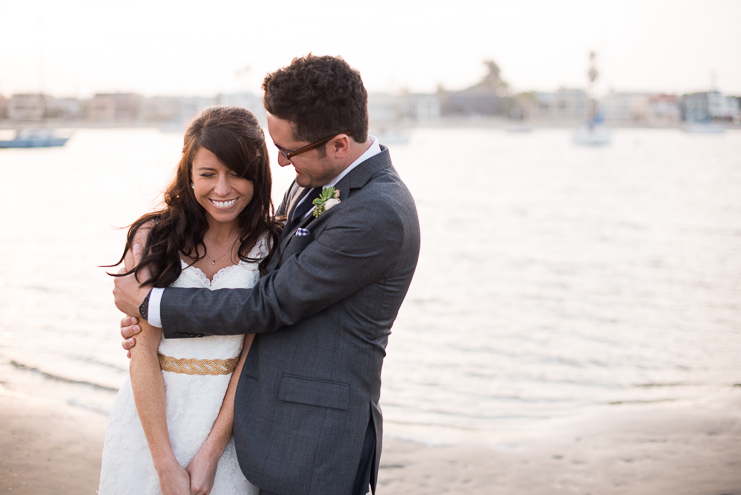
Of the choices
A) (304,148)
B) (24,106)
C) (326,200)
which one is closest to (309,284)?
(326,200)

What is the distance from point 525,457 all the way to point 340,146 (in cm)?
310

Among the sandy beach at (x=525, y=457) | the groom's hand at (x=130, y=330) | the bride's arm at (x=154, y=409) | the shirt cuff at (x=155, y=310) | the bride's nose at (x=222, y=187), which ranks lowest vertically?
the sandy beach at (x=525, y=457)

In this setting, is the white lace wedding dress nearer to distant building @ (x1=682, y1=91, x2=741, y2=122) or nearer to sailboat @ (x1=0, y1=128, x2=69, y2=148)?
sailboat @ (x1=0, y1=128, x2=69, y2=148)

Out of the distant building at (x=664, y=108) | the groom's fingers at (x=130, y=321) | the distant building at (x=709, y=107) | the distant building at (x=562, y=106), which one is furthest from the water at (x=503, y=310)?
the distant building at (x=664, y=108)

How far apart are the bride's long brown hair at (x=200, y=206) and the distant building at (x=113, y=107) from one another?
5109 inches

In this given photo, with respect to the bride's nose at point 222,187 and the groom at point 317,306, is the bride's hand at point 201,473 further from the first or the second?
the bride's nose at point 222,187

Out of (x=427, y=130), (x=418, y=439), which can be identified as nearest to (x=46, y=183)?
(x=418, y=439)

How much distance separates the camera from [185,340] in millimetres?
2016

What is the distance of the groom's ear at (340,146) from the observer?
1.92 metres

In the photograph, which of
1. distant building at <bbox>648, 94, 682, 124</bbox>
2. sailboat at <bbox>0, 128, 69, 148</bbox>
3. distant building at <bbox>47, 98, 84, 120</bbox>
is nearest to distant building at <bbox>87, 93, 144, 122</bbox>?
distant building at <bbox>47, 98, 84, 120</bbox>

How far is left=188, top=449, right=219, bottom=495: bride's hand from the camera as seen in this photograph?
1.96m

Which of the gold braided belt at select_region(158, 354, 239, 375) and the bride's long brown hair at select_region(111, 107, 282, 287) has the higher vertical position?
the bride's long brown hair at select_region(111, 107, 282, 287)

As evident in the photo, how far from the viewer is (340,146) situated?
1.94 m

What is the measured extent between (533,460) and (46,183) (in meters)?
28.0
